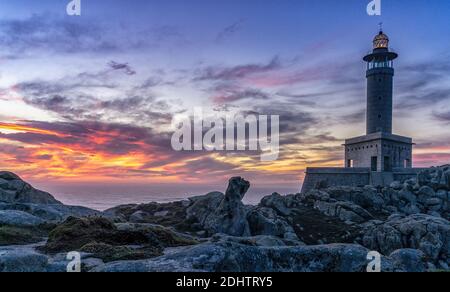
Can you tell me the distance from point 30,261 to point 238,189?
29.8 m

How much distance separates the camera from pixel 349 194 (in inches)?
2122

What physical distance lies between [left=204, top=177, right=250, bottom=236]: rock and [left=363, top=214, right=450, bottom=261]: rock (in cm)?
1541

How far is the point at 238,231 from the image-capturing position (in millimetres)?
33406

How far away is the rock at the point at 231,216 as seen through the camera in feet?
108

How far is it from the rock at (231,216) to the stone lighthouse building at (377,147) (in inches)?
1369

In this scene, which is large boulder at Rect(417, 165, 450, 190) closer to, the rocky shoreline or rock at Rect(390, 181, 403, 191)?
the rocky shoreline

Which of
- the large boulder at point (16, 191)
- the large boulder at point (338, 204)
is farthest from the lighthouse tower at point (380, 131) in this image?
the large boulder at point (16, 191)

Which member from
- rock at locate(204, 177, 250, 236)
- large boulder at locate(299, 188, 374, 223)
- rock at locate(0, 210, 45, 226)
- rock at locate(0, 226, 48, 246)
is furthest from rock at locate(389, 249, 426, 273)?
large boulder at locate(299, 188, 374, 223)

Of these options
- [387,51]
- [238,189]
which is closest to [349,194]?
[238,189]

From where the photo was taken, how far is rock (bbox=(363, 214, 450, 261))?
98.7 feet

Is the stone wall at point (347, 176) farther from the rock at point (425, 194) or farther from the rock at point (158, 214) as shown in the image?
the rock at point (158, 214)
